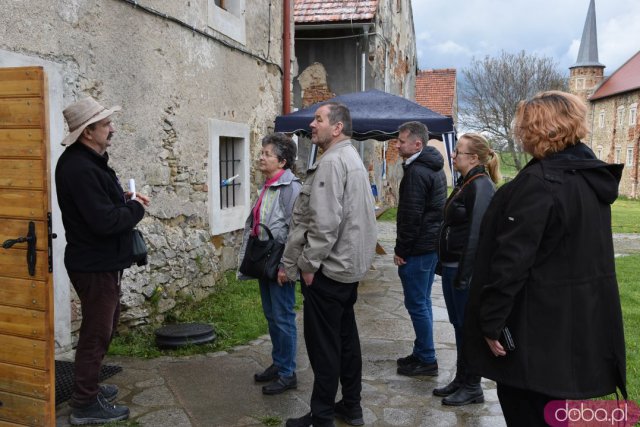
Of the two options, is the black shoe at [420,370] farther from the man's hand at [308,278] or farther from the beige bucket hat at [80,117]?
the beige bucket hat at [80,117]

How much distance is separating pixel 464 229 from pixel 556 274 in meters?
1.46

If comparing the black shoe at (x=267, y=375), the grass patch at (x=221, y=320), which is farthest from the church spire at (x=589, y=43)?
the black shoe at (x=267, y=375)

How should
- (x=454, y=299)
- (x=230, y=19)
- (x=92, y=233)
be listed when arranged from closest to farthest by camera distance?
(x=92, y=233) → (x=454, y=299) → (x=230, y=19)

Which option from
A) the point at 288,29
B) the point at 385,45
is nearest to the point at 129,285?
the point at 288,29

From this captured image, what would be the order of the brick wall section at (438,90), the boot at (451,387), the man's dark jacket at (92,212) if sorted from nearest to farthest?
1. the man's dark jacket at (92,212)
2. the boot at (451,387)
3. the brick wall section at (438,90)

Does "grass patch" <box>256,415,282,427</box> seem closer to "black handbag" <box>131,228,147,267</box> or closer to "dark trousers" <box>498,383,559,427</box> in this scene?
"black handbag" <box>131,228,147,267</box>

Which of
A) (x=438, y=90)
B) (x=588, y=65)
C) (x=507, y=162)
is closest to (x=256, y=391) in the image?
(x=438, y=90)

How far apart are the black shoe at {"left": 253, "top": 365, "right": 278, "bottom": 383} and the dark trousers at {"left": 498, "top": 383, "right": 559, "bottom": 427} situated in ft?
7.16

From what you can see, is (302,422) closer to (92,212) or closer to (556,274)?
(92,212)

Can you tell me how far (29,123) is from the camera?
3.20 meters

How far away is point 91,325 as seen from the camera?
3.56m

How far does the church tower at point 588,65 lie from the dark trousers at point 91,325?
186 feet

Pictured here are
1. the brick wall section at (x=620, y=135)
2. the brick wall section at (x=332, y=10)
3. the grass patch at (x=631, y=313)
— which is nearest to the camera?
the grass patch at (x=631, y=313)

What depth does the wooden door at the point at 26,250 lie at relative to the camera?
320 centimetres
